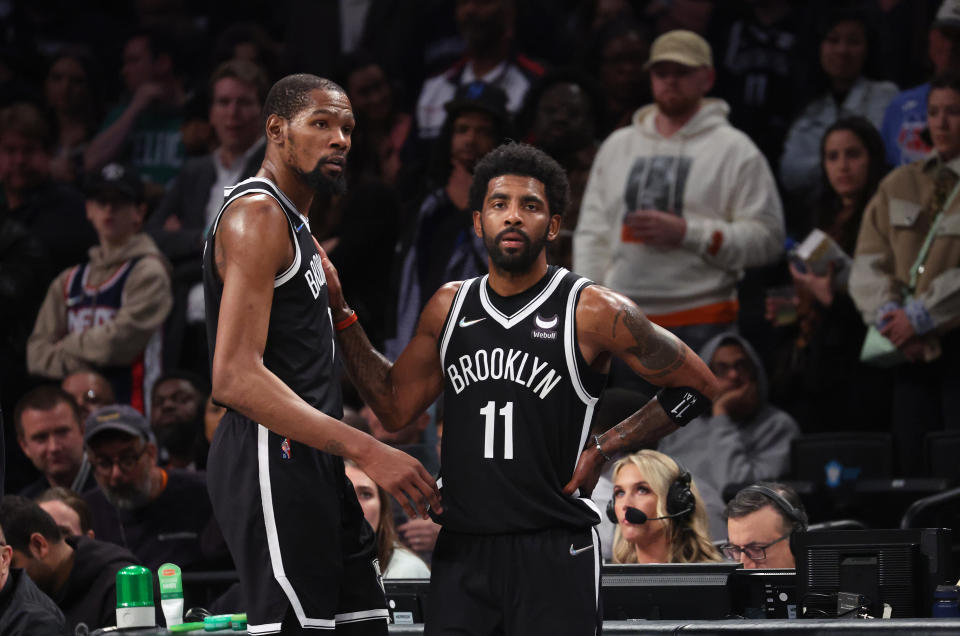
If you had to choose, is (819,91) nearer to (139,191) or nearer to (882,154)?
(882,154)

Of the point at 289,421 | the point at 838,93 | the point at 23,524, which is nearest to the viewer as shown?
the point at 289,421

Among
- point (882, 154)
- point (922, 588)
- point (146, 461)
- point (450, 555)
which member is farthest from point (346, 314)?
point (882, 154)

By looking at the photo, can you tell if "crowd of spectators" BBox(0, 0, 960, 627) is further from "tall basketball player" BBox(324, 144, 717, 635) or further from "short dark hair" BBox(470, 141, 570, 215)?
"short dark hair" BBox(470, 141, 570, 215)

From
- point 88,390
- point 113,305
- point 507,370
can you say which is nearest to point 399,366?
point 507,370

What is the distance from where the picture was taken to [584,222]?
7.96 m

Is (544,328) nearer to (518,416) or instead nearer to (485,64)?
(518,416)

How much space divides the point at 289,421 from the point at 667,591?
66.1 inches

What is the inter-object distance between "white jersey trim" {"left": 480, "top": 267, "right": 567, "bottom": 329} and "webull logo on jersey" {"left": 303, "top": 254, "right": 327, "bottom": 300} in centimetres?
52

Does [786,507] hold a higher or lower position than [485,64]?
lower

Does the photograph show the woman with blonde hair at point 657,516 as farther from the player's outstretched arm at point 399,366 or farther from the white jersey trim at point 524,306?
the white jersey trim at point 524,306

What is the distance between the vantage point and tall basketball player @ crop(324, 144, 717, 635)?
411 centimetres

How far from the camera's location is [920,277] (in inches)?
290

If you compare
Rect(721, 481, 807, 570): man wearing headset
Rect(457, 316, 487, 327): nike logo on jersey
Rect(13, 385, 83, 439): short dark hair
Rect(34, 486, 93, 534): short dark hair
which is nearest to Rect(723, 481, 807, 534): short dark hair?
Rect(721, 481, 807, 570): man wearing headset

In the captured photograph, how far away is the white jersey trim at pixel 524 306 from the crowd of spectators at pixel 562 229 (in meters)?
1.69
